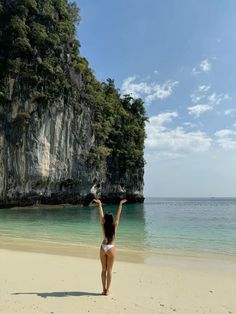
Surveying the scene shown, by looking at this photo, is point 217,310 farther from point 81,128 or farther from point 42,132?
point 81,128

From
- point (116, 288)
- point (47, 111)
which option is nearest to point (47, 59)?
point (47, 111)

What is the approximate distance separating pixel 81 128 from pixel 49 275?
118 ft

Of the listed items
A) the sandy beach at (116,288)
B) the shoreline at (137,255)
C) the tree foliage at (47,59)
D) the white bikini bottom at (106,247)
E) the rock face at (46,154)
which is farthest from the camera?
the tree foliage at (47,59)

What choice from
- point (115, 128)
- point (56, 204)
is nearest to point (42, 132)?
point (56, 204)

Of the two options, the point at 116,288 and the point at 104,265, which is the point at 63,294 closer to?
the point at 104,265

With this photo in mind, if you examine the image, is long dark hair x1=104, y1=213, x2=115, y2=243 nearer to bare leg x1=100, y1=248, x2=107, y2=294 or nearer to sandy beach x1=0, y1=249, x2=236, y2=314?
bare leg x1=100, y1=248, x2=107, y2=294

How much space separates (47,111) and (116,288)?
105ft

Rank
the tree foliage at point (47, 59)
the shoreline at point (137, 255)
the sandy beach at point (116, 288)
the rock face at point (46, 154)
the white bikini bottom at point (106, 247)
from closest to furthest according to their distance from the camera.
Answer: the sandy beach at point (116, 288) < the white bikini bottom at point (106, 247) < the shoreline at point (137, 255) < the rock face at point (46, 154) < the tree foliage at point (47, 59)

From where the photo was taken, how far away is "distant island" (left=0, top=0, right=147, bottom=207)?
3500 cm

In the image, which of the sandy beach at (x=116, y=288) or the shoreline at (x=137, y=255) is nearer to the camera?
the sandy beach at (x=116, y=288)

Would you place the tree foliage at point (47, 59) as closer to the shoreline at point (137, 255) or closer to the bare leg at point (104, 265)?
the shoreline at point (137, 255)

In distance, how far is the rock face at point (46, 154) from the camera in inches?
1372

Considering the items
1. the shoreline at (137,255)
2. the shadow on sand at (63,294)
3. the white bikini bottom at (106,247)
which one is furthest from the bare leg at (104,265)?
the shoreline at (137,255)

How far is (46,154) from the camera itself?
36.9 meters
